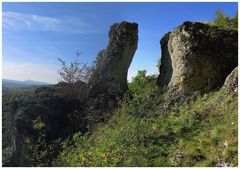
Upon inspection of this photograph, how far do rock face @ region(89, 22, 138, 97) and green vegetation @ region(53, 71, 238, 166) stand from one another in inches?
79.7

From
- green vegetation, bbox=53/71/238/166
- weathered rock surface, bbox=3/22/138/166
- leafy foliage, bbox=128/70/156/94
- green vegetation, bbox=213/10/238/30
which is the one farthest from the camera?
green vegetation, bbox=213/10/238/30

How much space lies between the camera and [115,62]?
19422 mm

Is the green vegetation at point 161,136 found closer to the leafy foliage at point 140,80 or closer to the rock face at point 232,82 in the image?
the rock face at point 232,82

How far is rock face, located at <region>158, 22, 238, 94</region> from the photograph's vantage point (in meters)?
17.0

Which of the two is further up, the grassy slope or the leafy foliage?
the leafy foliage

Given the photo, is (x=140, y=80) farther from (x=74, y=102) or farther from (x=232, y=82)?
(x=232, y=82)

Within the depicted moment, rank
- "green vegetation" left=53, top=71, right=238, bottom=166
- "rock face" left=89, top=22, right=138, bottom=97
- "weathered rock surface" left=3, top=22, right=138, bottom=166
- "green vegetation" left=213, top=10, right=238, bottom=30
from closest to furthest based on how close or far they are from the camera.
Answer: "green vegetation" left=53, top=71, right=238, bottom=166 < "weathered rock surface" left=3, top=22, right=138, bottom=166 < "rock face" left=89, top=22, right=138, bottom=97 < "green vegetation" left=213, top=10, right=238, bottom=30

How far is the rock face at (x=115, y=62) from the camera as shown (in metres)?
19.2

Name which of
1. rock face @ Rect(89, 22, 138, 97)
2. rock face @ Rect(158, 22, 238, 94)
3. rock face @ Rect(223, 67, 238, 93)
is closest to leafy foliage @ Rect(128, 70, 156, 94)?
rock face @ Rect(89, 22, 138, 97)

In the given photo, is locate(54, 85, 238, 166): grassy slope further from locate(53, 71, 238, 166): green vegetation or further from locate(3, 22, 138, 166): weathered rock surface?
locate(3, 22, 138, 166): weathered rock surface

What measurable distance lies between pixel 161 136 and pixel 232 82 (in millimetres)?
3148

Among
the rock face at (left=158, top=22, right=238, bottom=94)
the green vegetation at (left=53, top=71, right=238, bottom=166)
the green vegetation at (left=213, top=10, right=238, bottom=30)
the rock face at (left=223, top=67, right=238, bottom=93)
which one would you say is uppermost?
the green vegetation at (left=213, top=10, right=238, bottom=30)

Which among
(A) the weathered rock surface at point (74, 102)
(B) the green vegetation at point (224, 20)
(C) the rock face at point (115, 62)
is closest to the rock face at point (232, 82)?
(A) the weathered rock surface at point (74, 102)

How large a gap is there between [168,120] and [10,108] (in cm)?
582
